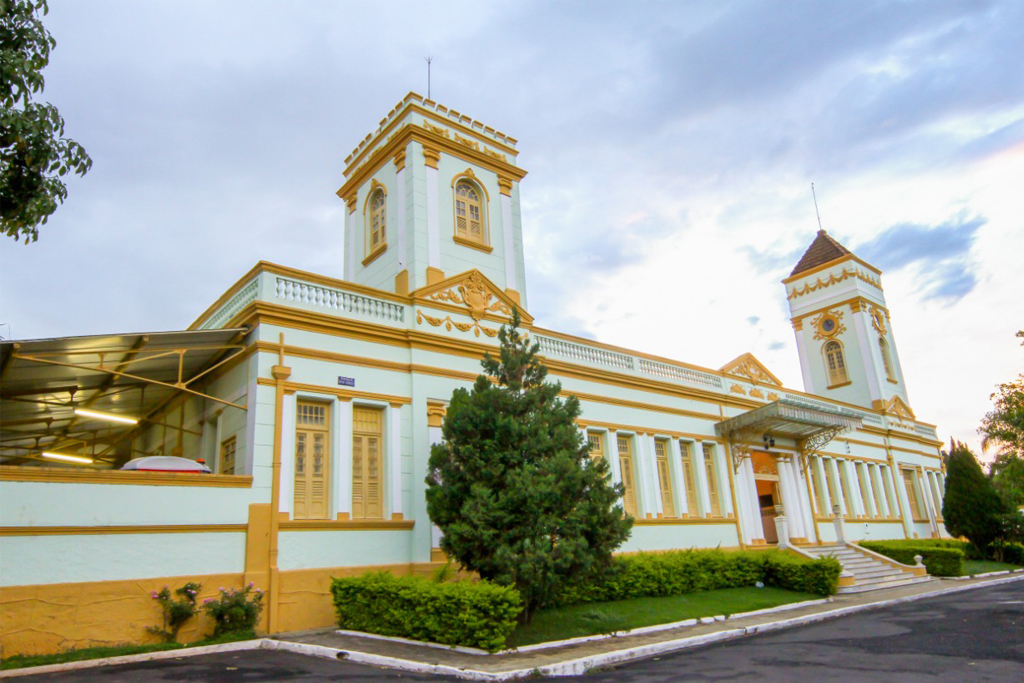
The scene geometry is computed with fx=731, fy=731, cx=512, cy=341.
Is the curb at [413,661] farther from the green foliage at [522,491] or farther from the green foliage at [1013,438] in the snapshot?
the green foliage at [1013,438]

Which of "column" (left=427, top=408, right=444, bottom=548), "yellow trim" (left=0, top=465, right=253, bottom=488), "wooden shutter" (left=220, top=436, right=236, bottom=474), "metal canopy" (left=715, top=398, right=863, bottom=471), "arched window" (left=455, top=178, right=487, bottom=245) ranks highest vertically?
"arched window" (left=455, top=178, right=487, bottom=245)

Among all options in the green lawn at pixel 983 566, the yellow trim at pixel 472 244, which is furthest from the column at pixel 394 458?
the green lawn at pixel 983 566

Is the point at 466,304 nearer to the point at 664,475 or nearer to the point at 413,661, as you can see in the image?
the point at 664,475

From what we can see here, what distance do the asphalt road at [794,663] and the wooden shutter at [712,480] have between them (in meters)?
8.75

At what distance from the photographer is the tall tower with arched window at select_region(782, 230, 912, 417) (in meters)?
33.3

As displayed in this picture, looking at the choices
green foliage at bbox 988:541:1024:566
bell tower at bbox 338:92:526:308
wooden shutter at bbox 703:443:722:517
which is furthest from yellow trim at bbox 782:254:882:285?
bell tower at bbox 338:92:526:308

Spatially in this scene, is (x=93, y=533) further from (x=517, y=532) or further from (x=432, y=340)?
(x=432, y=340)

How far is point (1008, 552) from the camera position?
27.8 metres

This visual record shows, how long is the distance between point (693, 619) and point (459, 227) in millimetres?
10788

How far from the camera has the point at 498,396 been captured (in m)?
12.4

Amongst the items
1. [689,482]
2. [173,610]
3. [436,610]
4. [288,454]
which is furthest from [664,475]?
[173,610]

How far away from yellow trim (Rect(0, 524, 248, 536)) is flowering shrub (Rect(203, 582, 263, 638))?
3.27 ft

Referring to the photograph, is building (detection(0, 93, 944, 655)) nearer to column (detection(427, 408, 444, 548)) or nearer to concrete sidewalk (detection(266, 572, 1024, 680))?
column (detection(427, 408, 444, 548))

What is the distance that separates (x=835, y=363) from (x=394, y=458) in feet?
88.0
